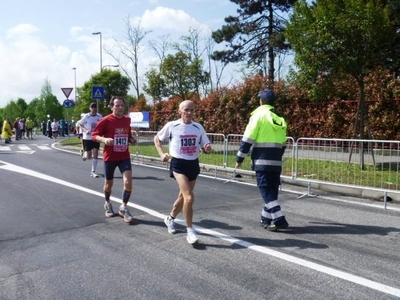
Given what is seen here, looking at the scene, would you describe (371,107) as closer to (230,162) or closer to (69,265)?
(230,162)

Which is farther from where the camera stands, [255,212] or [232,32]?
[232,32]

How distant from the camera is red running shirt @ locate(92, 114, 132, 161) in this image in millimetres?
6773

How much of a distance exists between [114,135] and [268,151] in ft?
7.97

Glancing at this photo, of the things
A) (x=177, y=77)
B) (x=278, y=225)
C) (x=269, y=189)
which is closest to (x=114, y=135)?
(x=269, y=189)

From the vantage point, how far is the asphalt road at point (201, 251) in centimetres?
407

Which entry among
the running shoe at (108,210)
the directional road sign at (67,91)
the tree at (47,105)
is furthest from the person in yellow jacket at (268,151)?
the tree at (47,105)

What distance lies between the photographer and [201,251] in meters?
5.15

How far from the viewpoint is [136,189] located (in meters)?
9.36

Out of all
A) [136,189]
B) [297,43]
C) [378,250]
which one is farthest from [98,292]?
[297,43]

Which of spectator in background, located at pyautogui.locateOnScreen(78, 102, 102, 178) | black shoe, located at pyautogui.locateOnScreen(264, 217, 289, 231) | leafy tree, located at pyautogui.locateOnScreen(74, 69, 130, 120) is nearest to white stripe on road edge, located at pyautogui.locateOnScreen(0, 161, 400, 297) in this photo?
black shoe, located at pyautogui.locateOnScreen(264, 217, 289, 231)

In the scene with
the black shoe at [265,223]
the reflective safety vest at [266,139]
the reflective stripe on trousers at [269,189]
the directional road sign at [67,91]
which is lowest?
the black shoe at [265,223]

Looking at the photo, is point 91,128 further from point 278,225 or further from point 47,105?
point 47,105

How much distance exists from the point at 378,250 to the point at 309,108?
12874mm

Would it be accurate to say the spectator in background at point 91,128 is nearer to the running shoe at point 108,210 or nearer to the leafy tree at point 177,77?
the running shoe at point 108,210
